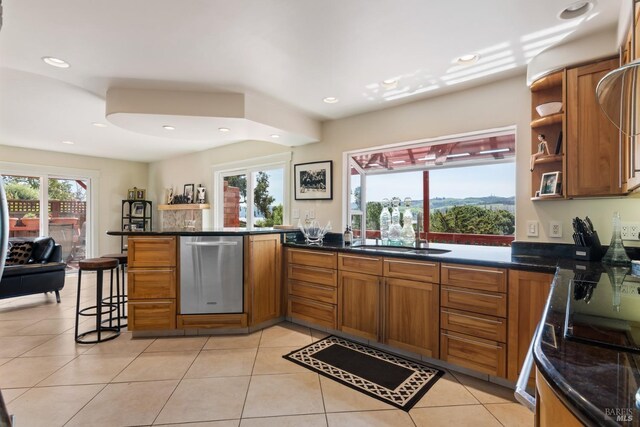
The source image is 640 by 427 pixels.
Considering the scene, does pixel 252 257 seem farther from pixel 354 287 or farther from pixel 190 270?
pixel 354 287

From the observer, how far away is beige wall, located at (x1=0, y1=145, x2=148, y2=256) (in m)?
5.99

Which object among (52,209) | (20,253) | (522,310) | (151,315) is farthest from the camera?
(52,209)

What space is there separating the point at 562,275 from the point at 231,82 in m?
2.80

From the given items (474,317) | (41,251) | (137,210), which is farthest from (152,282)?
(137,210)

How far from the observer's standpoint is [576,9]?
1795 mm

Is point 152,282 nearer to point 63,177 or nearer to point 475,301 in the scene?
point 475,301

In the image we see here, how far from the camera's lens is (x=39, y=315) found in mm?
3719

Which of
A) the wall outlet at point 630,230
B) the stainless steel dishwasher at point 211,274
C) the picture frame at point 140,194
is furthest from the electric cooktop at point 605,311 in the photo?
the picture frame at point 140,194

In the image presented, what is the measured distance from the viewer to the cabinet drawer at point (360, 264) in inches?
109

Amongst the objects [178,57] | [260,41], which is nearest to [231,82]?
[178,57]

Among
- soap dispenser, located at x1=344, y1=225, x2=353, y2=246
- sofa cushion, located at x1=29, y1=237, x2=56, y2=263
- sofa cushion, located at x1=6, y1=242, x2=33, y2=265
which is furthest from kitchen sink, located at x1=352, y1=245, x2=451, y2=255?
sofa cushion, located at x1=6, y1=242, x2=33, y2=265

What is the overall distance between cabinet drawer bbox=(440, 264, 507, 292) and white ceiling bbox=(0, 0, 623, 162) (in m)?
1.57

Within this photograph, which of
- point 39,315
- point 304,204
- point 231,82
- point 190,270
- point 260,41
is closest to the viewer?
point 260,41

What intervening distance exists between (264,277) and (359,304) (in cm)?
107
